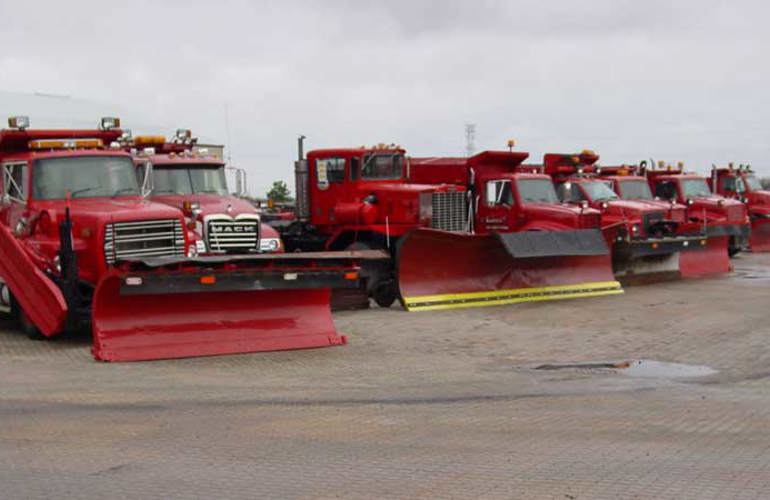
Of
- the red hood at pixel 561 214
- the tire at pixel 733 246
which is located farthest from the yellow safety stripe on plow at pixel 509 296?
the tire at pixel 733 246

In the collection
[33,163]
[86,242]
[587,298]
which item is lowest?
[587,298]

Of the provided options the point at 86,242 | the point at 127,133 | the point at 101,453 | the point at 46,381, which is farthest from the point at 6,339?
the point at 101,453

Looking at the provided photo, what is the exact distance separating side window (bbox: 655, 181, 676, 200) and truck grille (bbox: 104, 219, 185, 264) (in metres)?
17.8

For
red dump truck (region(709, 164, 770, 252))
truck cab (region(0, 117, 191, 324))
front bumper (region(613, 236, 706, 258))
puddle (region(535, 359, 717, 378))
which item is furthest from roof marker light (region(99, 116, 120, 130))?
red dump truck (region(709, 164, 770, 252))

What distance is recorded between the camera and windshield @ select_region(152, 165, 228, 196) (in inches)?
639

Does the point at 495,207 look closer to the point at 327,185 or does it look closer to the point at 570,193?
the point at 570,193

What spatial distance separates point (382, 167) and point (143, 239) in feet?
25.2

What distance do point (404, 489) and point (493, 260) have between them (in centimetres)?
1188

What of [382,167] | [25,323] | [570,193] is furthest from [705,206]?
[25,323]

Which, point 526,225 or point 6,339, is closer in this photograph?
point 6,339

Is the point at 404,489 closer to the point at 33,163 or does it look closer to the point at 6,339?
the point at 6,339

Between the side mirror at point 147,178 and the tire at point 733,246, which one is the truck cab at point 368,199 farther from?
the tire at point 733,246

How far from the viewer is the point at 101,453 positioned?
7043mm

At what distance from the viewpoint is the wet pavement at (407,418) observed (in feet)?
20.7
